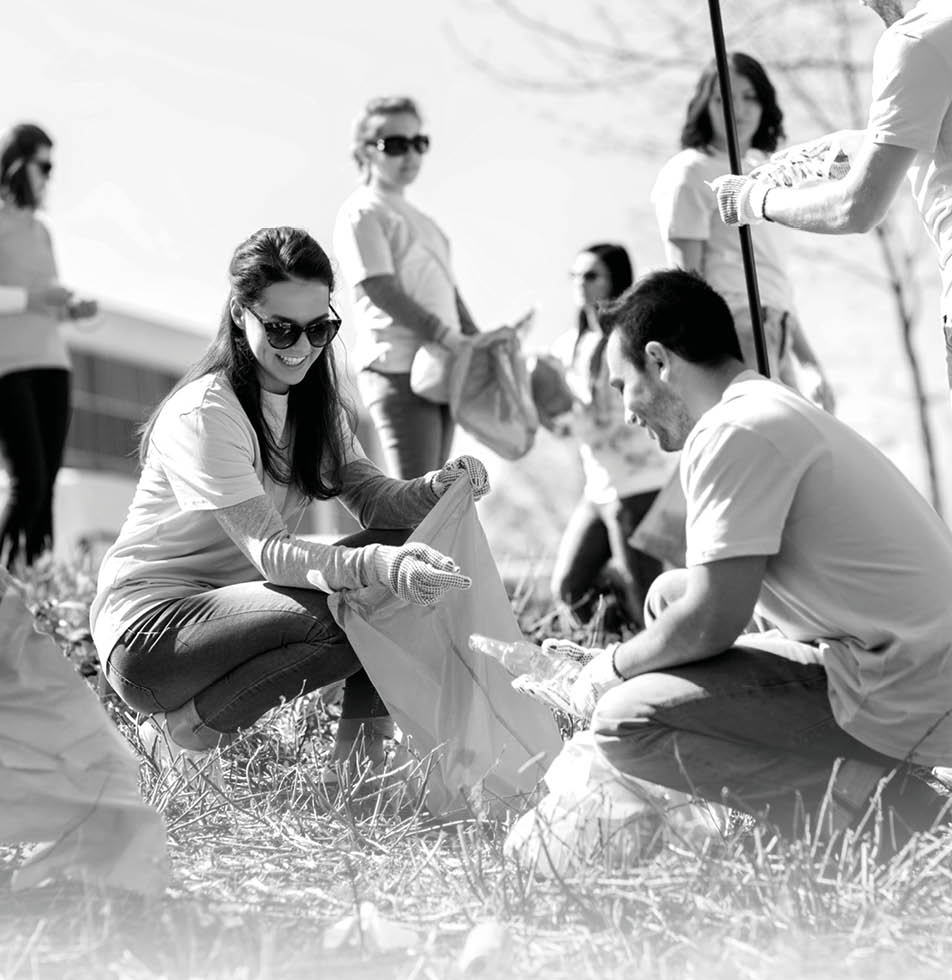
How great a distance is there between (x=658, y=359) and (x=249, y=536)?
97 centimetres

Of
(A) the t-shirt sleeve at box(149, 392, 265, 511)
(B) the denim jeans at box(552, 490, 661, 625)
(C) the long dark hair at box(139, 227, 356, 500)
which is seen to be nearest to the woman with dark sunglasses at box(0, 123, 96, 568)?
(B) the denim jeans at box(552, 490, 661, 625)

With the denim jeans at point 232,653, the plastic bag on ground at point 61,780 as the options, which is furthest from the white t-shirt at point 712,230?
the plastic bag on ground at point 61,780

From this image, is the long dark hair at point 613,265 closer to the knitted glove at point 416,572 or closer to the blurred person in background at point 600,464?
the blurred person in background at point 600,464

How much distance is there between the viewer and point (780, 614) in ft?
9.32

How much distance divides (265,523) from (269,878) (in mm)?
762

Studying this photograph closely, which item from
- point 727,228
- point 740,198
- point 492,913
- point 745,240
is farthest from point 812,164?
point 492,913

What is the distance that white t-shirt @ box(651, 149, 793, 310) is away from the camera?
453 cm

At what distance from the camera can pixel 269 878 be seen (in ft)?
9.30

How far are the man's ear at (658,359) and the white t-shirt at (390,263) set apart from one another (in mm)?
2141

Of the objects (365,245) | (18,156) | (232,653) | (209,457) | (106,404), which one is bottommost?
(106,404)

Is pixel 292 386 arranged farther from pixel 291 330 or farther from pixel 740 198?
pixel 740 198

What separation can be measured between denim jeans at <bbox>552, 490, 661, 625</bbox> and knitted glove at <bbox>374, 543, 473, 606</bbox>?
2177mm

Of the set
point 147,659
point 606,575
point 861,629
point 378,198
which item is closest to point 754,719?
point 861,629

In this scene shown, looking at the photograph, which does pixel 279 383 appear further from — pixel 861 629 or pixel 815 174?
pixel 861 629
